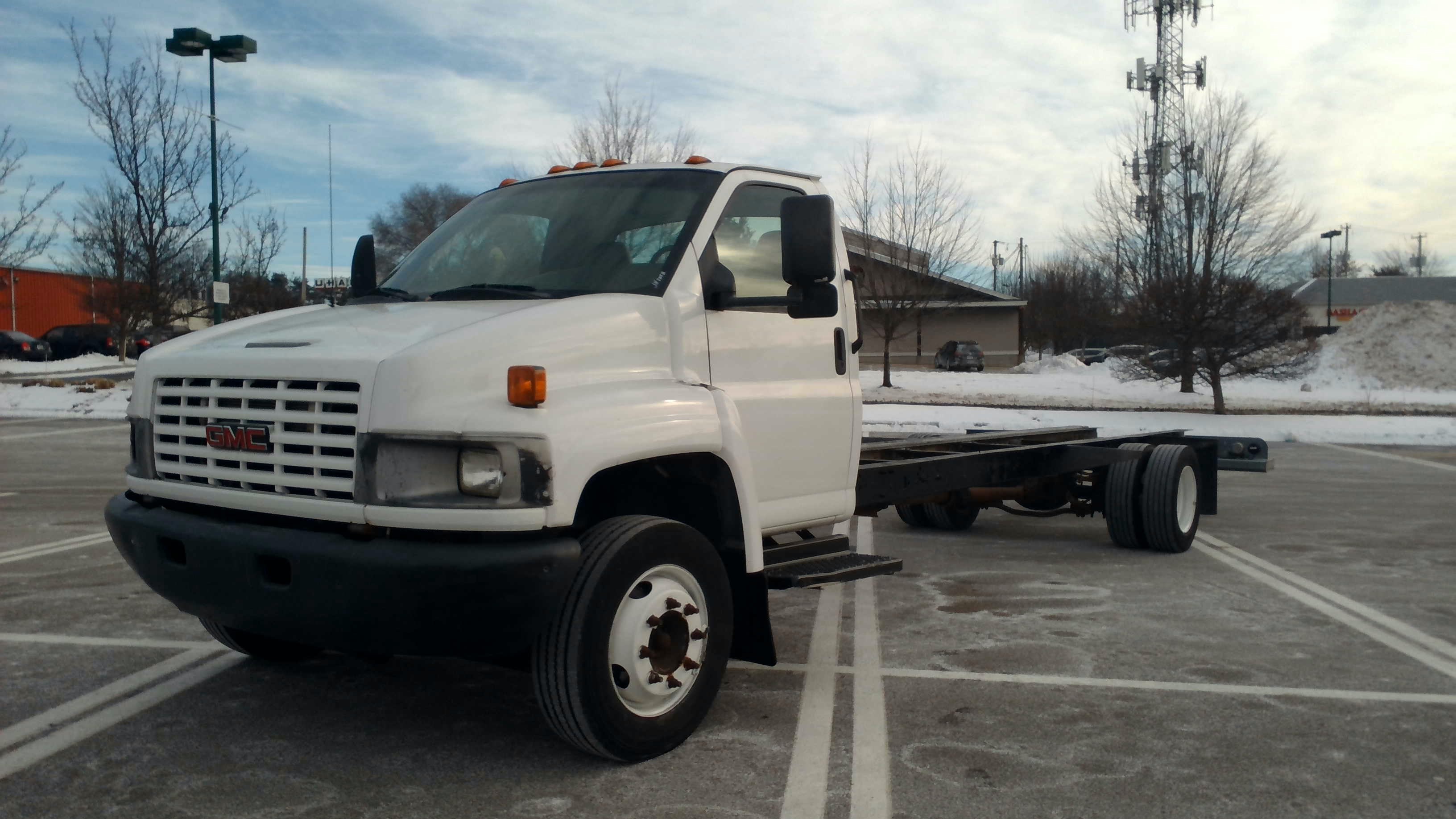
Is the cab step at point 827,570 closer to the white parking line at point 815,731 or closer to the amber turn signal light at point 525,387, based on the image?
the white parking line at point 815,731

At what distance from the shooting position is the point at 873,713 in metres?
4.63

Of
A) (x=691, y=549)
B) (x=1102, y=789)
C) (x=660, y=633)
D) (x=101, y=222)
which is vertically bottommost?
(x=1102, y=789)

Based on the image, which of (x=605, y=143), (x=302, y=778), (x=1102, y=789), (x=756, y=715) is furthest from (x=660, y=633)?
(x=605, y=143)

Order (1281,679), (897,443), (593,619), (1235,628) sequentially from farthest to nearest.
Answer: (897,443) < (1235,628) < (1281,679) < (593,619)

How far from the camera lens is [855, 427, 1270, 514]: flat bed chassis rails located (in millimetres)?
6102

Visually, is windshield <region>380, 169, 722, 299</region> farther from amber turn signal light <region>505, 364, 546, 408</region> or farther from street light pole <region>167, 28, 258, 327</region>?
street light pole <region>167, 28, 258, 327</region>

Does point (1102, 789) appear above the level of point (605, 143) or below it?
below

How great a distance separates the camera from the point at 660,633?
159 inches

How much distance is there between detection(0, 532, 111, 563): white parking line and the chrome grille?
4.40m

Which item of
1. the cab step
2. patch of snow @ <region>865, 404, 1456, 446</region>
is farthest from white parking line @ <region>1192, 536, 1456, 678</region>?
patch of snow @ <region>865, 404, 1456, 446</region>

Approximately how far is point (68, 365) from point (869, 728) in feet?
134

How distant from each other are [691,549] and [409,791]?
1.22m

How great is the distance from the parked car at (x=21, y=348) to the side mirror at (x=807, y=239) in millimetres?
42904

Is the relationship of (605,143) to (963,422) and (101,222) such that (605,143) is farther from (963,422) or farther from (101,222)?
(101,222)
